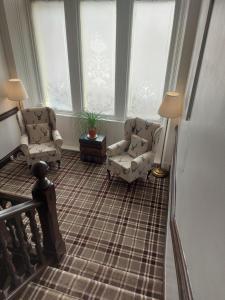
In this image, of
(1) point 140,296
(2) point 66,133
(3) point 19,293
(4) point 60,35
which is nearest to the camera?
(3) point 19,293

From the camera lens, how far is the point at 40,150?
11.5 feet

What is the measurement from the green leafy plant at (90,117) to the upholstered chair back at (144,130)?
0.61 meters

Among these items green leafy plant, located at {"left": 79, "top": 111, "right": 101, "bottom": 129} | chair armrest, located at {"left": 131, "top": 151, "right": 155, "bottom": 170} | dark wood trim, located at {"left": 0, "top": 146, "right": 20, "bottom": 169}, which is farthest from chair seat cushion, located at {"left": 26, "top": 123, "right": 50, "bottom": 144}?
chair armrest, located at {"left": 131, "top": 151, "right": 155, "bottom": 170}

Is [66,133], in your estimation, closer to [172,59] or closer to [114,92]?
[114,92]

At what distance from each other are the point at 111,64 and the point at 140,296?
3.22 metres

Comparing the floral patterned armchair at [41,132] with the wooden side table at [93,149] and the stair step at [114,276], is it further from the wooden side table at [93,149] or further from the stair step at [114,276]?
the stair step at [114,276]

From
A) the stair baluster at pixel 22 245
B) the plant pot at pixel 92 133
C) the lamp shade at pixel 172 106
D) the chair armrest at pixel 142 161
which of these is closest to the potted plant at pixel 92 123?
the plant pot at pixel 92 133

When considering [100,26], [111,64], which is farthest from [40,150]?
[100,26]

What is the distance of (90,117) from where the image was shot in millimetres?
3686

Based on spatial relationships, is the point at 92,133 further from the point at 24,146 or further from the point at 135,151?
the point at 24,146

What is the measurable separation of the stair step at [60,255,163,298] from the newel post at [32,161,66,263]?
0.68 feet

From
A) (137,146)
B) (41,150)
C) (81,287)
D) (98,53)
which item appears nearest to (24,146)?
(41,150)

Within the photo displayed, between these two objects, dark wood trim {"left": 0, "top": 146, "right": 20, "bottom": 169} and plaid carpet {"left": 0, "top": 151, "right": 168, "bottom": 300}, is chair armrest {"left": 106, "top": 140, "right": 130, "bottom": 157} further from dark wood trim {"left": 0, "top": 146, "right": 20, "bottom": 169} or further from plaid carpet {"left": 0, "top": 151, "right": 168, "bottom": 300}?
dark wood trim {"left": 0, "top": 146, "right": 20, "bottom": 169}

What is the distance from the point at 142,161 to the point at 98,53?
1.96 meters
